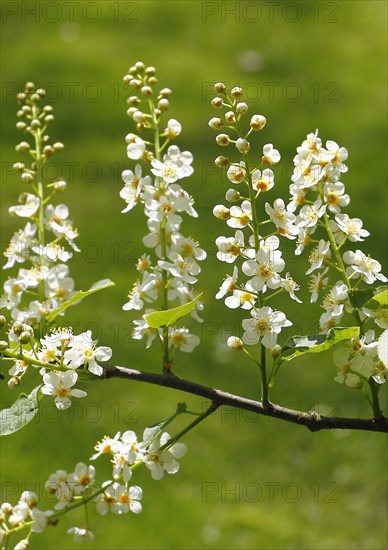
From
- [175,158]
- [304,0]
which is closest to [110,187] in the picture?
[304,0]

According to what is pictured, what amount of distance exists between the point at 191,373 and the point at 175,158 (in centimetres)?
219

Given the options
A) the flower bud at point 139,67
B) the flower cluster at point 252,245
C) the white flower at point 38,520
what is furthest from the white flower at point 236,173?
the white flower at point 38,520

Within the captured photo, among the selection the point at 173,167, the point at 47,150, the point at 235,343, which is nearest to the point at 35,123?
the point at 47,150

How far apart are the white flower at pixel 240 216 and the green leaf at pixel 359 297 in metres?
0.17

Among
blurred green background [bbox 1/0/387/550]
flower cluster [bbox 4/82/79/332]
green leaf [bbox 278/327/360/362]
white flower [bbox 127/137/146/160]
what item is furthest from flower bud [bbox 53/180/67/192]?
blurred green background [bbox 1/0/387/550]

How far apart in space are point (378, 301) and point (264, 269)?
0.16 meters

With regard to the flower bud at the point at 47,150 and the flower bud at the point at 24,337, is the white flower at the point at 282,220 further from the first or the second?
the flower bud at the point at 47,150

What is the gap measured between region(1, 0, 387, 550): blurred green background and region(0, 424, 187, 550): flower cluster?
1.55 meters

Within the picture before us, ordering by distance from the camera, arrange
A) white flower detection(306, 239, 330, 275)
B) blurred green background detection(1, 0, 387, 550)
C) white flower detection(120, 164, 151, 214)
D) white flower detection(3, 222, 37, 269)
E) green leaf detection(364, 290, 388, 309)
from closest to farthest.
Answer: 1. green leaf detection(364, 290, 388, 309)
2. white flower detection(306, 239, 330, 275)
3. white flower detection(120, 164, 151, 214)
4. white flower detection(3, 222, 37, 269)
5. blurred green background detection(1, 0, 387, 550)

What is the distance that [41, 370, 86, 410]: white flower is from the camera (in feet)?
3.74

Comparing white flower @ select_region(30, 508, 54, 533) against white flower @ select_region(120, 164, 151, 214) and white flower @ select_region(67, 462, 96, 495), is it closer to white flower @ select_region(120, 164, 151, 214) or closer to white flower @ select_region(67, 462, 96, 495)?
white flower @ select_region(67, 462, 96, 495)

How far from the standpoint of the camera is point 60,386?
115 centimetres

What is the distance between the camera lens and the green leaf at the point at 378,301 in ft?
3.58

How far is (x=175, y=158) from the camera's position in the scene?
52.2 inches
